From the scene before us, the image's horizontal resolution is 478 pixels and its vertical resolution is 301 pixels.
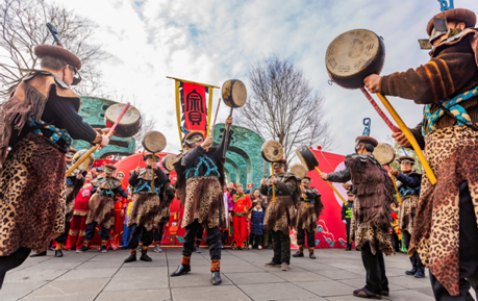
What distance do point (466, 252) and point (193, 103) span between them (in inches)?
208

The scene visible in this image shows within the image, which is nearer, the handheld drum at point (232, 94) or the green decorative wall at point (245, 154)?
the handheld drum at point (232, 94)

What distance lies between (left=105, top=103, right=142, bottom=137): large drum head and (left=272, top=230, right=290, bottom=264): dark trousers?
3.14 metres

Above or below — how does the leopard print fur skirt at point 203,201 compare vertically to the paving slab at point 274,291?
above

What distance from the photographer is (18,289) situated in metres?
3.01

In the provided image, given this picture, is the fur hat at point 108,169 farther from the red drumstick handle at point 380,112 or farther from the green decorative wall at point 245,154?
the red drumstick handle at point 380,112

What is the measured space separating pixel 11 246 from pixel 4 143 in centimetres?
70

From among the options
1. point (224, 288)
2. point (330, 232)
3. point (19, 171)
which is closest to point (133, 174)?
point (224, 288)

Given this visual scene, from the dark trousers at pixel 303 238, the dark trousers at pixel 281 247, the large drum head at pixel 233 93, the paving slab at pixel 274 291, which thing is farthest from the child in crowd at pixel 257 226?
the large drum head at pixel 233 93

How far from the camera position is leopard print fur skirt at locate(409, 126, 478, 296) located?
137cm

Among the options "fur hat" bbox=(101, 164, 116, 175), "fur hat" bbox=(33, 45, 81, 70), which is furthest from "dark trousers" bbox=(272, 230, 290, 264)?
"fur hat" bbox=(101, 164, 116, 175)

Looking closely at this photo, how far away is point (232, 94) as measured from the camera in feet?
12.7

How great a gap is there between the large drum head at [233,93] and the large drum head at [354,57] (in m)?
1.86

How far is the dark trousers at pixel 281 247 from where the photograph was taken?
4734mm

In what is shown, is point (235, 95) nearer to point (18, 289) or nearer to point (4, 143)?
point (4, 143)
